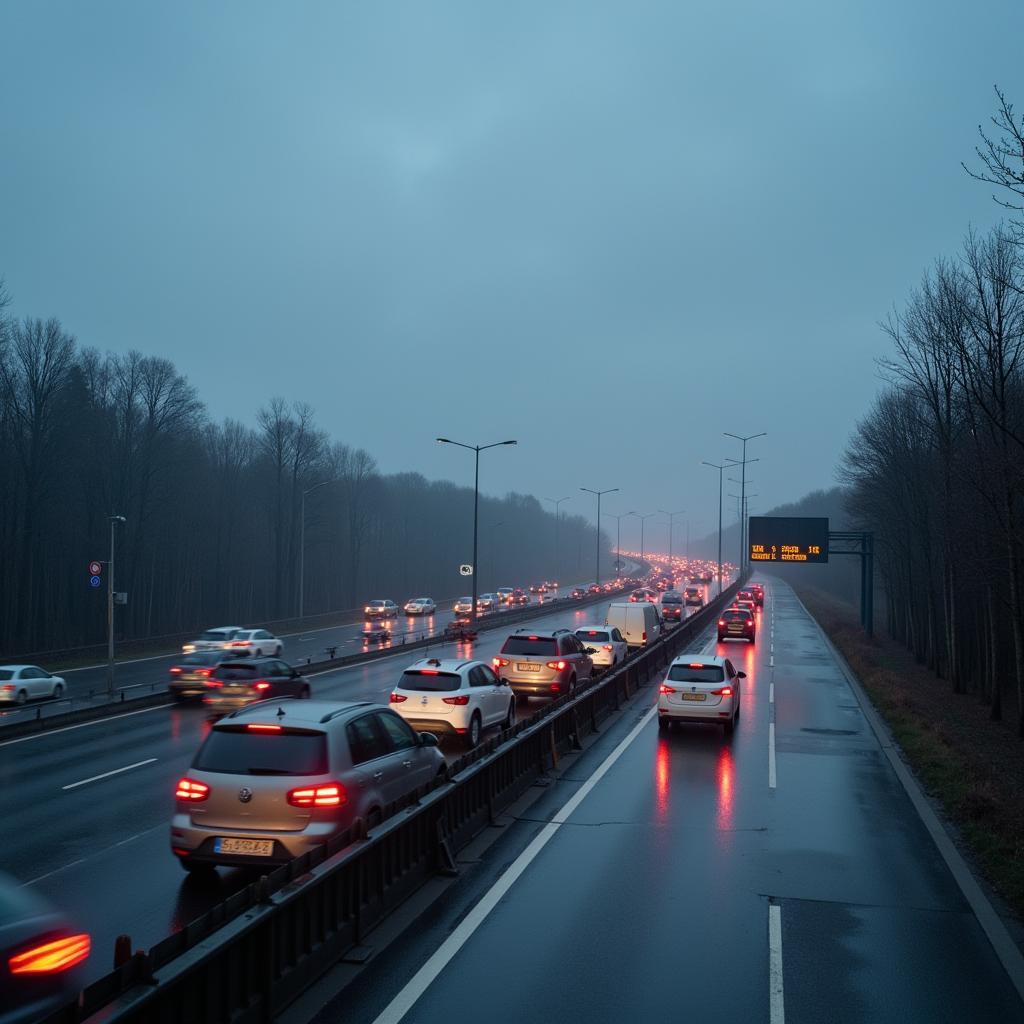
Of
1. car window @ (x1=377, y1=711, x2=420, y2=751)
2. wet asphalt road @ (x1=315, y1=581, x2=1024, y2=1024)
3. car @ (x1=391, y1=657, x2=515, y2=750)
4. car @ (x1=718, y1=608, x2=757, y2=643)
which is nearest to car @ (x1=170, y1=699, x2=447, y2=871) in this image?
car window @ (x1=377, y1=711, x2=420, y2=751)

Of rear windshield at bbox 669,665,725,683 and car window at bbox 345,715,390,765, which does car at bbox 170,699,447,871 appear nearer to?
car window at bbox 345,715,390,765

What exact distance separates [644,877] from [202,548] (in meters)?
72.6

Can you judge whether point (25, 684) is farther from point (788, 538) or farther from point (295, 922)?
point (788, 538)

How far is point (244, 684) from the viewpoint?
2262 cm

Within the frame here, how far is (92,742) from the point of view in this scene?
1980cm

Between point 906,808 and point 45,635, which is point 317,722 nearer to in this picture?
point 906,808

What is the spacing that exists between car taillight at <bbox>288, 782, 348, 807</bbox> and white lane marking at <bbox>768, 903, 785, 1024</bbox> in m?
3.89

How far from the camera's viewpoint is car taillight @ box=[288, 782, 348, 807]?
9.03 metres

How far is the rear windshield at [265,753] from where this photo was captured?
9.20 metres

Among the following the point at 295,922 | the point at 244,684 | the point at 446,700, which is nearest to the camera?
the point at 295,922

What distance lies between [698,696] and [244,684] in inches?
392

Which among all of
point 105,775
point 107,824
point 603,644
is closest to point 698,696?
point 105,775

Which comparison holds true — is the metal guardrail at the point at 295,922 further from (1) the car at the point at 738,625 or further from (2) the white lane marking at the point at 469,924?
(1) the car at the point at 738,625

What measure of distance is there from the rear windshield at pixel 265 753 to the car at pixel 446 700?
8.02 metres
